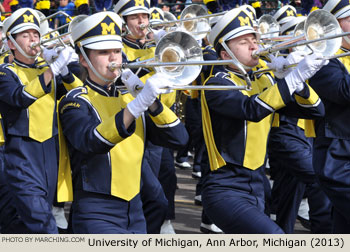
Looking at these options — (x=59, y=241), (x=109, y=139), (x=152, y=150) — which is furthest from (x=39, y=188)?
(x=109, y=139)

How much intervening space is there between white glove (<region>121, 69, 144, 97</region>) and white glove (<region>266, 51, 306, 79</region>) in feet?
3.06

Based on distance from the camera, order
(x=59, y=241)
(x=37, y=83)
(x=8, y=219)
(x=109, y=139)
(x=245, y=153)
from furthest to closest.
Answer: (x=8, y=219)
(x=37, y=83)
(x=245, y=153)
(x=59, y=241)
(x=109, y=139)

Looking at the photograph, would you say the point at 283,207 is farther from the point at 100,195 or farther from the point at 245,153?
the point at 100,195

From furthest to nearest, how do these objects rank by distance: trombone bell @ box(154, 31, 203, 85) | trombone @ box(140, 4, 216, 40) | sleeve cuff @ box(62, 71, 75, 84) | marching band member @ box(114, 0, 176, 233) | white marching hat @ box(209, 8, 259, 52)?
trombone @ box(140, 4, 216, 40) < sleeve cuff @ box(62, 71, 75, 84) < marching band member @ box(114, 0, 176, 233) < white marching hat @ box(209, 8, 259, 52) < trombone bell @ box(154, 31, 203, 85)

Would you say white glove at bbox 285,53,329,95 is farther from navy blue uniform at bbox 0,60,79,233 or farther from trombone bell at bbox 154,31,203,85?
navy blue uniform at bbox 0,60,79,233

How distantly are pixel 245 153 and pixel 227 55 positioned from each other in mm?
629

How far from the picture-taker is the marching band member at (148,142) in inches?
211

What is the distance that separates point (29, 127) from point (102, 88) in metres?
1.75

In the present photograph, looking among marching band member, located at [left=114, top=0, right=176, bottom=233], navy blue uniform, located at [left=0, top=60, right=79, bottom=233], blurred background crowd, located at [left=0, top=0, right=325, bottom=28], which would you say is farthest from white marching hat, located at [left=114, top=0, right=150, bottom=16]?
navy blue uniform, located at [left=0, top=60, right=79, bottom=233]

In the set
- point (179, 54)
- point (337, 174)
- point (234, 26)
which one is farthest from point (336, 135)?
point (179, 54)

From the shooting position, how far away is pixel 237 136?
4.43m

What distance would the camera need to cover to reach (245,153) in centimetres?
441

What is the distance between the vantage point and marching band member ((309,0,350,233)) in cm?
448

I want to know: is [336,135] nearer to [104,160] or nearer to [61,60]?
[104,160]
